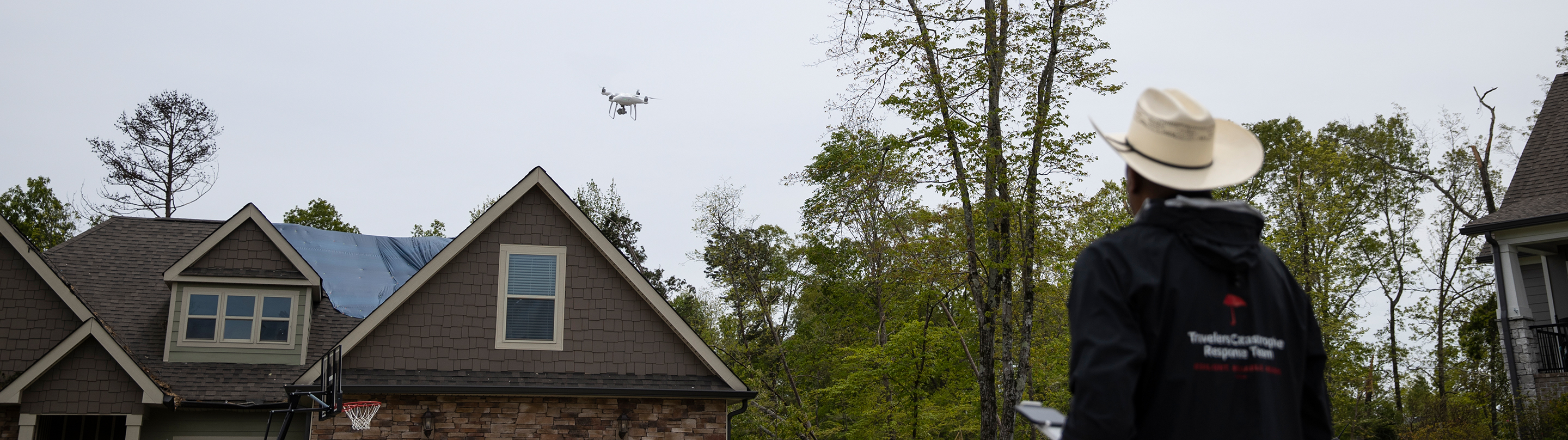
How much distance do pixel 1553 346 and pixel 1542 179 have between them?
323 cm

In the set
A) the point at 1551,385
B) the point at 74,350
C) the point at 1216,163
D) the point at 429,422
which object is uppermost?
the point at 74,350

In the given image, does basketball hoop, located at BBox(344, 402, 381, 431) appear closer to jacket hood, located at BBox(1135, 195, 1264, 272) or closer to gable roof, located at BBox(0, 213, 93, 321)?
gable roof, located at BBox(0, 213, 93, 321)

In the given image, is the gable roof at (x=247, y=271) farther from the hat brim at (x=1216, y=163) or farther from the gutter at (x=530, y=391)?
the hat brim at (x=1216, y=163)

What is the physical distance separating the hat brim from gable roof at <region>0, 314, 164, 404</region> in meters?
13.8

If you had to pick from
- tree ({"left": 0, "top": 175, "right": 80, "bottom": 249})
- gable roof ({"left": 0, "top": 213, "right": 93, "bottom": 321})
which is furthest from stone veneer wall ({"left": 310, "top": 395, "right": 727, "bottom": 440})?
tree ({"left": 0, "top": 175, "right": 80, "bottom": 249})

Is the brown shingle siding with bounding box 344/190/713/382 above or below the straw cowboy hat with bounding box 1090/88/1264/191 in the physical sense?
above

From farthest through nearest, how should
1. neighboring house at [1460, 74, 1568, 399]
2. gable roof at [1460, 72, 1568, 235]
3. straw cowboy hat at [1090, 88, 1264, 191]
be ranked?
gable roof at [1460, 72, 1568, 235], neighboring house at [1460, 74, 1568, 399], straw cowboy hat at [1090, 88, 1264, 191]

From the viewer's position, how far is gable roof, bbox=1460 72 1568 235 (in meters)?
16.0

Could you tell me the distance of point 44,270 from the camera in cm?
1387

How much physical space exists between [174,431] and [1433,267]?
1182 inches

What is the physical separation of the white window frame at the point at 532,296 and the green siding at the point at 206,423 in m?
2.88

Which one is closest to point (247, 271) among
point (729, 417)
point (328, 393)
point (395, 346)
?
point (395, 346)

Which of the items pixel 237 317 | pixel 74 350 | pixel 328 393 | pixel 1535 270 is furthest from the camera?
pixel 1535 270

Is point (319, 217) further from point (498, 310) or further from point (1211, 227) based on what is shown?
point (1211, 227)
